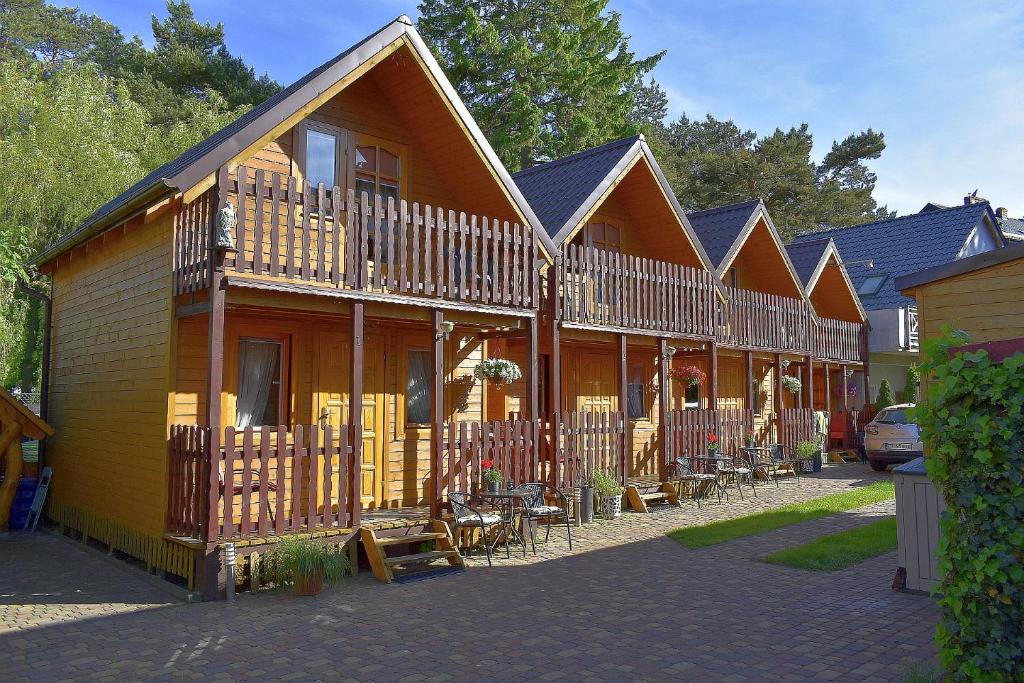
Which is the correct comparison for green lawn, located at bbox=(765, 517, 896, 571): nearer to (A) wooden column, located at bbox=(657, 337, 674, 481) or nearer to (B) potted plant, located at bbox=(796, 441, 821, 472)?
(A) wooden column, located at bbox=(657, 337, 674, 481)

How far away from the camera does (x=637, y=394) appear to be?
18062 mm

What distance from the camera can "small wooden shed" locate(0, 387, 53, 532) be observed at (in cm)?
1277

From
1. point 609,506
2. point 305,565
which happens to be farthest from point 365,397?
point 609,506

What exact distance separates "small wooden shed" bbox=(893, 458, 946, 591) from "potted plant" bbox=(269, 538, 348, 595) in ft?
19.9

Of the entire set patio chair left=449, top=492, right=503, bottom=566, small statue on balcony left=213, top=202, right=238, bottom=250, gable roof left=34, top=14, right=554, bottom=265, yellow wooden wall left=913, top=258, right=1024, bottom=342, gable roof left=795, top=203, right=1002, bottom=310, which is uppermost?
gable roof left=795, top=203, right=1002, bottom=310

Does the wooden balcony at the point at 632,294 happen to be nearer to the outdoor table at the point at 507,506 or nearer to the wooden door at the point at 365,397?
the wooden door at the point at 365,397

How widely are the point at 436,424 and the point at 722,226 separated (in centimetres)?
1247

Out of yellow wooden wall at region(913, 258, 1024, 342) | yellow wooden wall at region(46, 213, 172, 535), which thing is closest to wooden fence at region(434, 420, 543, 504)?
yellow wooden wall at region(46, 213, 172, 535)

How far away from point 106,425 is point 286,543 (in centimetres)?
447

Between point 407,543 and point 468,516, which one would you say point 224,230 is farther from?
point 468,516

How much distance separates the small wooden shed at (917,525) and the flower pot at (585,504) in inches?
212

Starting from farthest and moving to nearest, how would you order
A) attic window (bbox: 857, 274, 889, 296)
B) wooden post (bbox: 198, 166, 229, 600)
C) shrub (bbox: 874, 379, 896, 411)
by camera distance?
attic window (bbox: 857, 274, 889, 296), shrub (bbox: 874, 379, 896, 411), wooden post (bbox: 198, 166, 229, 600)

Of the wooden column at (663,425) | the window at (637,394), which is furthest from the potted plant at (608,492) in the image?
the window at (637,394)

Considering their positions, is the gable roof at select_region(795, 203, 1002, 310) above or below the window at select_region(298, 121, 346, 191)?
above
